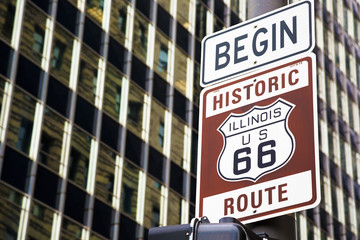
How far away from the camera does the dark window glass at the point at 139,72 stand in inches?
1244

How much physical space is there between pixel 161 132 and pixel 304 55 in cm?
2727

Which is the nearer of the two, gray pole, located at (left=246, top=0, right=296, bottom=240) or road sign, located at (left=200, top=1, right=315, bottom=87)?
gray pole, located at (left=246, top=0, right=296, bottom=240)

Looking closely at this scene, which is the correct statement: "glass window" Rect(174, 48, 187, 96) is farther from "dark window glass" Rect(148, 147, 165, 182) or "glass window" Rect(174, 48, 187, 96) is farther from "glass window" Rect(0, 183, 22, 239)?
"glass window" Rect(0, 183, 22, 239)

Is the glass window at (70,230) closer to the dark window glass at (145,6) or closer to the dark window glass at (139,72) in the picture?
the dark window glass at (139,72)

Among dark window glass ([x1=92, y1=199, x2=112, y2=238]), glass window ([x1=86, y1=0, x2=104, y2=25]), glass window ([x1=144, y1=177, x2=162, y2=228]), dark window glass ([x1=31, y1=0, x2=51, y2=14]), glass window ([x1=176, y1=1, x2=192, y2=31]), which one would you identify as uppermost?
glass window ([x1=176, y1=1, x2=192, y2=31])

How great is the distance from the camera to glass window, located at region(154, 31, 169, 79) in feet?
109

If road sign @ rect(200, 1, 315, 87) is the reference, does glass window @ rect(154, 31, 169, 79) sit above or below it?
above

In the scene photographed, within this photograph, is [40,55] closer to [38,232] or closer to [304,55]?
[38,232]

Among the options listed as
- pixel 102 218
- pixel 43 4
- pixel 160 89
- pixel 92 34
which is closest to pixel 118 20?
pixel 92 34

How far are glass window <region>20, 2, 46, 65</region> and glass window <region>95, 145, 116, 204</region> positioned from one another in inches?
167

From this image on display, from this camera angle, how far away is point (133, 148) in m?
30.3

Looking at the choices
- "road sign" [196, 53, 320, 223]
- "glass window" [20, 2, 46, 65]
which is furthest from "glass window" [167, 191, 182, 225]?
"road sign" [196, 53, 320, 223]

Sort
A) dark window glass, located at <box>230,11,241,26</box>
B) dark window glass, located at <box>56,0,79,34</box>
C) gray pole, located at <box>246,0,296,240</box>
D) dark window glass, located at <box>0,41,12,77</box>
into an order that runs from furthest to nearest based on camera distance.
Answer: dark window glass, located at <box>230,11,241,26</box> < dark window glass, located at <box>56,0,79,34</box> < dark window glass, located at <box>0,41,12,77</box> < gray pole, located at <box>246,0,296,240</box>

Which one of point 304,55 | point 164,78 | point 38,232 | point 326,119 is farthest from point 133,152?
point 304,55
